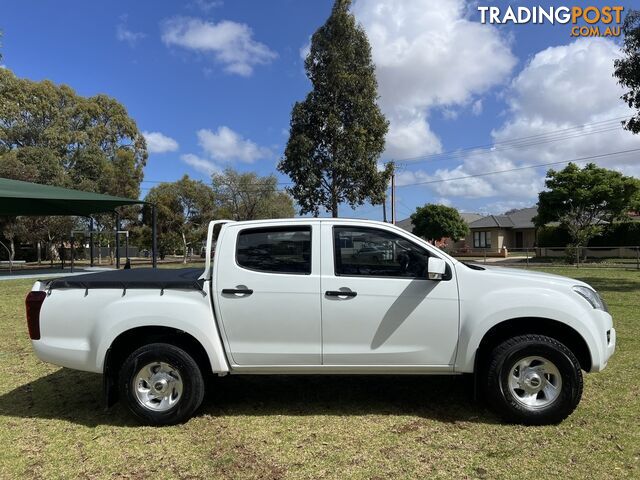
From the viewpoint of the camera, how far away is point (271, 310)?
450cm

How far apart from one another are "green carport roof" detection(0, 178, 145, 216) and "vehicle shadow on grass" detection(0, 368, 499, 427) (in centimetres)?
1314

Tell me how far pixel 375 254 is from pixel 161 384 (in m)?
2.22

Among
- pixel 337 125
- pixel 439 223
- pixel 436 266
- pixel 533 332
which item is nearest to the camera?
pixel 436 266

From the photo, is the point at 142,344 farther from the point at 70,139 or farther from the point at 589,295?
the point at 70,139

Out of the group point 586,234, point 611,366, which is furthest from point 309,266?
point 586,234

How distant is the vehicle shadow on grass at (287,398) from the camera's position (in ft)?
15.9

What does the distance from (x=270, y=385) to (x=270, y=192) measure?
4246 cm

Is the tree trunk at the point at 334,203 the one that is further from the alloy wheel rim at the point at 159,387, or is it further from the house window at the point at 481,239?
the house window at the point at 481,239

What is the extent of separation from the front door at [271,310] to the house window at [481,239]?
49.6 meters

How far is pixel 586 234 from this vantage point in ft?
104

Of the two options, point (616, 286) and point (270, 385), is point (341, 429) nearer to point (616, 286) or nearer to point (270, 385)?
point (270, 385)

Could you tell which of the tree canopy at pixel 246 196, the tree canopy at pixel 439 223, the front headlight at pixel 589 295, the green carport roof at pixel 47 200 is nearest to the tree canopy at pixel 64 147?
the tree canopy at pixel 246 196

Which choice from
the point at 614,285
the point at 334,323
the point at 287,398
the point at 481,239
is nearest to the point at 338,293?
the point at 334,323

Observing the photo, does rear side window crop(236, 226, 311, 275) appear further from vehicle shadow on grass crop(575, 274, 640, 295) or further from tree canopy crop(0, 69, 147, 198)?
tree canopy crop(0, 69, 147, 198)
